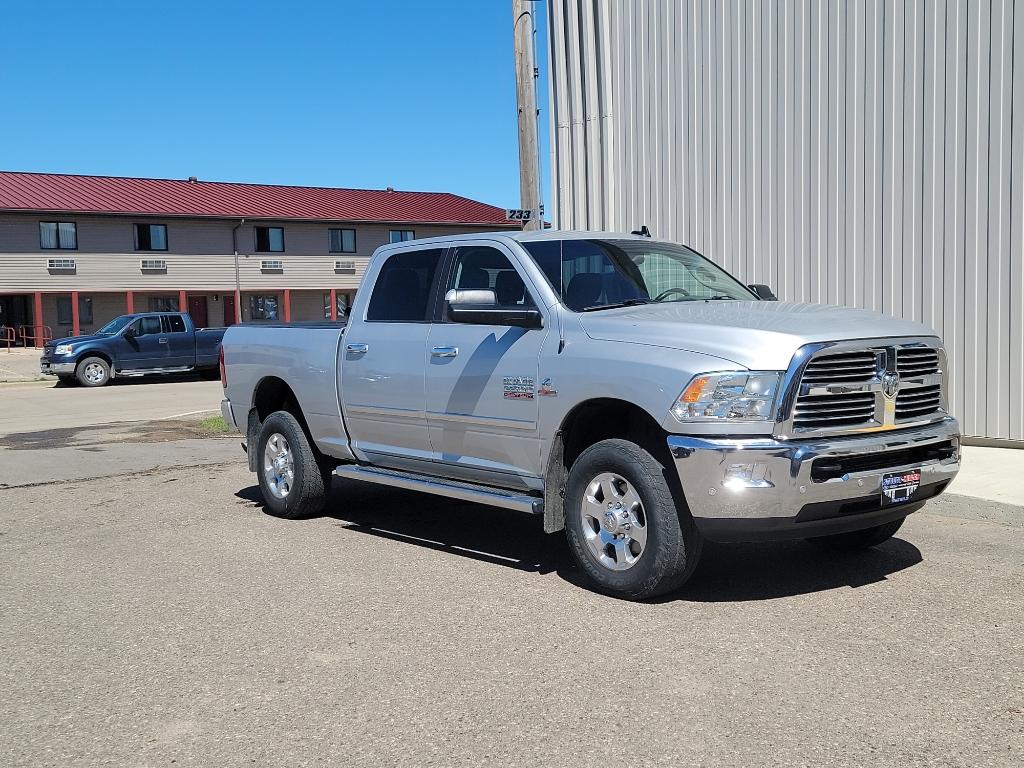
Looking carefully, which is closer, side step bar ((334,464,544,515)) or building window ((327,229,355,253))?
side step bar ((334,464,544,515))

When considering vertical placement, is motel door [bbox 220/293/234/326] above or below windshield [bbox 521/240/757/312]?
above

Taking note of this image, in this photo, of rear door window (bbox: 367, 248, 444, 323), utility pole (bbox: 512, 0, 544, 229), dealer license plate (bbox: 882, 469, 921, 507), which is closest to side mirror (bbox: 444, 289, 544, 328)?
rear door window (bbox: 367, 248, 444, 323)

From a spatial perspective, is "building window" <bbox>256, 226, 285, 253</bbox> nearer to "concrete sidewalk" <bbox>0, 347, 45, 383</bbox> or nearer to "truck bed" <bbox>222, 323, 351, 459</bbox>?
"concrete sidewalk" <bbox>0, 347, 45, 383</bbox>

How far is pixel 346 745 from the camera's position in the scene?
12.4ft

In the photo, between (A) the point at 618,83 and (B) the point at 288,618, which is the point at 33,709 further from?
(A) the point at 618,83

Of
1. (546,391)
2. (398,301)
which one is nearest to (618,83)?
(398,301)

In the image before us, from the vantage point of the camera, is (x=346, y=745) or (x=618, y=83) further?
(x=618, y=83)

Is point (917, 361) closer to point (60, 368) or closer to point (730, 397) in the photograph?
point (730, 397)

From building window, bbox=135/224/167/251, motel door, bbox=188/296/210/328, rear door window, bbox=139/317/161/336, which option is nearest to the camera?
rear door window, bbox=139/317/161/336

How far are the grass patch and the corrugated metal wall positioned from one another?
232 inches

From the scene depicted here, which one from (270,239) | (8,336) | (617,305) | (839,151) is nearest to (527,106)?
(839,151)

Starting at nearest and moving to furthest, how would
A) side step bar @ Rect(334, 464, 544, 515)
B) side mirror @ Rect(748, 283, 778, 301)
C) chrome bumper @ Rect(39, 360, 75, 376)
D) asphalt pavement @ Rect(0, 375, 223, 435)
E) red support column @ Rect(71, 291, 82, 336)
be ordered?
1. side step bar @ Rect(334, 464, 544, 515)
2. side mirror @ Rect(748, 283, 778, 301)
3. asphalt pavement @ Rect(0, 375, 223, 435)
4. chrome bumper @ Rect(39, 360, 75, 376)
5. red support column @ Rect(71, 291, 82, 336)

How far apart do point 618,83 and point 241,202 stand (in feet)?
120

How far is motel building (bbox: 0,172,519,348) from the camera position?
42188mm
